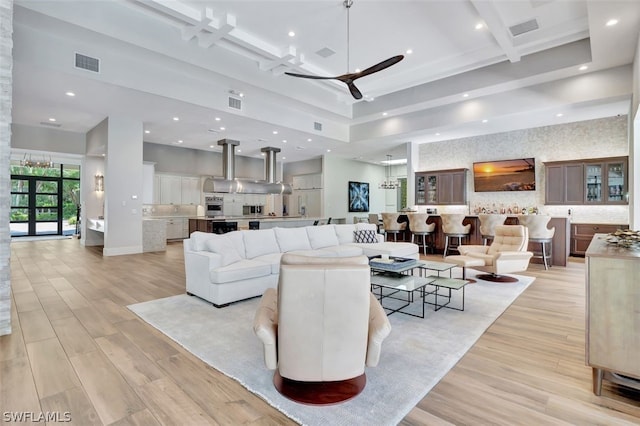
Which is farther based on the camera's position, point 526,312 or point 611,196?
point 611,196

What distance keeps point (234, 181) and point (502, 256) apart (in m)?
7.62

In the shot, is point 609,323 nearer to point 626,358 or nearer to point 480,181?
Result: point 626,358

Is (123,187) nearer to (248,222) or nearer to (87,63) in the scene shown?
(87,63)

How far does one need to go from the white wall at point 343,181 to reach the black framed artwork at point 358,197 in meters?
0.18

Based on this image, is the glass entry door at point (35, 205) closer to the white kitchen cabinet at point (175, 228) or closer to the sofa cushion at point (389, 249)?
the white kitchen cabinet at point (175, 228)

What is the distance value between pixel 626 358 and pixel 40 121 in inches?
433

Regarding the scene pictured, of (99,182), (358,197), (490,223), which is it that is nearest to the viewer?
(490,223)

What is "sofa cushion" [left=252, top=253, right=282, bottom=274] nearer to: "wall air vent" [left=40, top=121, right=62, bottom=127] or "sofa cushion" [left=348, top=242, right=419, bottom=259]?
"sofa cushion" [left=348, top=242, right=419, bottom=259]

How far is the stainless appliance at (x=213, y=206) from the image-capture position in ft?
36.7

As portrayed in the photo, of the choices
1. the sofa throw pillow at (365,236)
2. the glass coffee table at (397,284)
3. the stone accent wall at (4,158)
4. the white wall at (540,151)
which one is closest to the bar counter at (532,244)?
the white wall at (540,151)

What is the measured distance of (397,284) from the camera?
3.40 metres

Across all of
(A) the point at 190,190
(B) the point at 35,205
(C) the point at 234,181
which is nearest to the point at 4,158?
(C) the point at 234,181

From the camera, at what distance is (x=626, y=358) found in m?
1.90

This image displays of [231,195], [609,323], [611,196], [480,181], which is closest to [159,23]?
[609,323]
